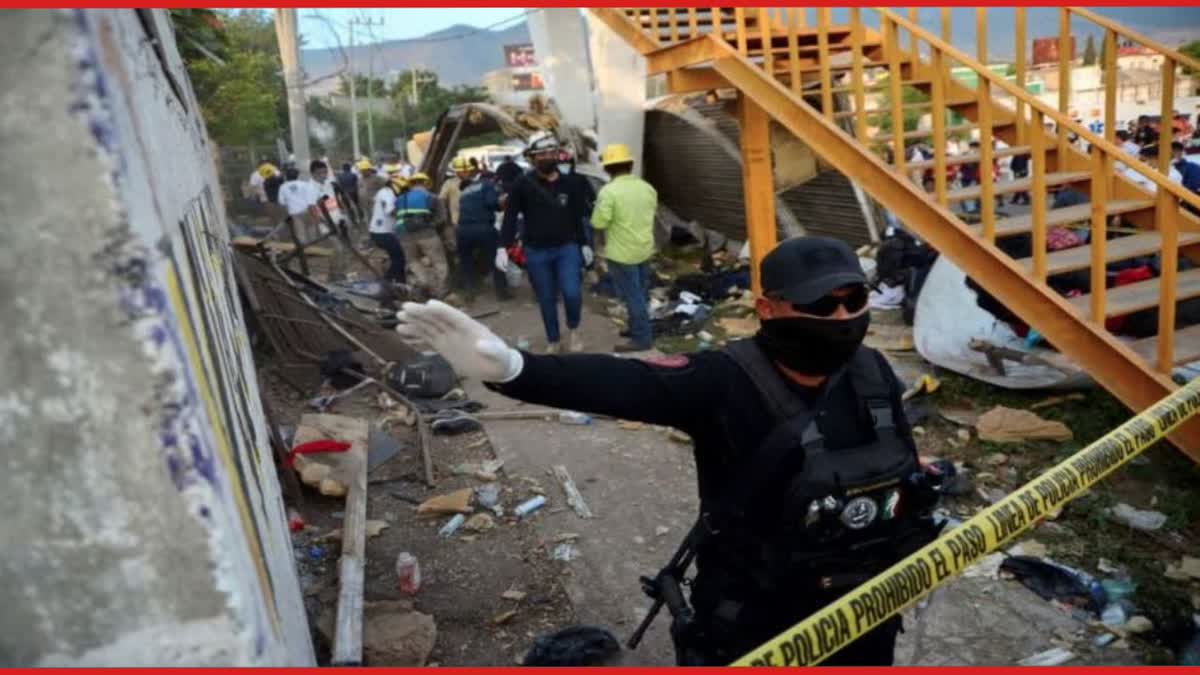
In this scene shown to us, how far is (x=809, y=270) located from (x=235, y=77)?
25.2 metres

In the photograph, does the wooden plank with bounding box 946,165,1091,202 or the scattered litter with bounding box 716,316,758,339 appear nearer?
the wooden plank with bounding box 946,165,1091,202

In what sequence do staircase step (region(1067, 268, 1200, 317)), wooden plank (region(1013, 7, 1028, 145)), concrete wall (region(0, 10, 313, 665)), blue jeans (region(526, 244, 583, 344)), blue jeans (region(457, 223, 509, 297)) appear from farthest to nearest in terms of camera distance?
blue jeans (region(457, 223, 509, 297)), blue jeans (region(526, 244, 583, 344)), wooden plank (region(1013, 7, 1028, 145)), staircase step (region(1067, 268, 1200, 317)), concrete wall (region(0, 10, 313, 665))

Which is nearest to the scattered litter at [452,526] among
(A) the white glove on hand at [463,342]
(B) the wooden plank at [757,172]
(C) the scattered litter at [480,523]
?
(C) the scattered litter at [480,523]

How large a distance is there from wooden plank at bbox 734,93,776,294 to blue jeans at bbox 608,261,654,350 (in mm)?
1066

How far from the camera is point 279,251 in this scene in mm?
10719

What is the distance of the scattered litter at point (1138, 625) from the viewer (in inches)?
128

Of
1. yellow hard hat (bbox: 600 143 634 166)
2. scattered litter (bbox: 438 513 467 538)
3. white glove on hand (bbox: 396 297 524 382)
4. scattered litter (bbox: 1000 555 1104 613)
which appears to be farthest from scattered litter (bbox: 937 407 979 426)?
white glove on hand (bbox: 396 297 524 382)

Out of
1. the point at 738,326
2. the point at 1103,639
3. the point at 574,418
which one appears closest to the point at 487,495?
the point at 574,418

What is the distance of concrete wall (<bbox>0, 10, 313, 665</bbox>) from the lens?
3.88 feet

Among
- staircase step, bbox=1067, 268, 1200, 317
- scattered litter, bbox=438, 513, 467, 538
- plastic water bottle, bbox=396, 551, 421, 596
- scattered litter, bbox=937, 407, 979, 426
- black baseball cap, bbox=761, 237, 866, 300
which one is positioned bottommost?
scattered litter, bbox=937, 407, 979, 426

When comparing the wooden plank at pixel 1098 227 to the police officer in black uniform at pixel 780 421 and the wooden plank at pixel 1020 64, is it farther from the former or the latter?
the police officer in black uniform at pixel 780 421

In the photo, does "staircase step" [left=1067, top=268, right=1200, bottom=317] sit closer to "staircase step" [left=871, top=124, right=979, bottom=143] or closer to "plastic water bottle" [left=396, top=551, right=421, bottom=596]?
"staircase step" [left=871, top=124, right=979, bottom=143]

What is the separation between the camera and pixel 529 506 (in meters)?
4.54

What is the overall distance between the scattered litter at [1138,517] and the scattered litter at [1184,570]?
0.27 meters
